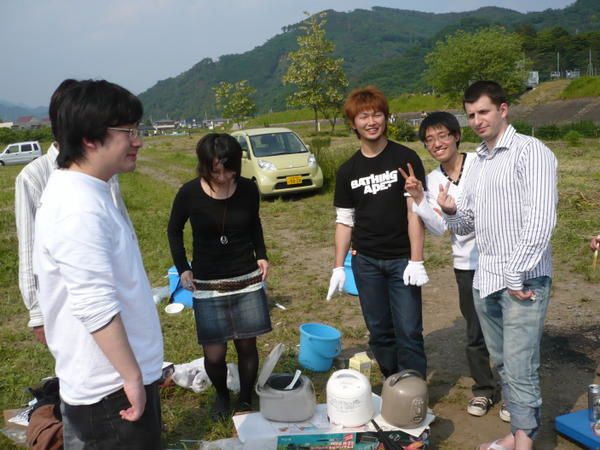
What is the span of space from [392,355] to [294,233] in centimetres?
529

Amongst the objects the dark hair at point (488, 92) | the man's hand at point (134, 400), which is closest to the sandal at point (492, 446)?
the dark hair at point (488, 92)

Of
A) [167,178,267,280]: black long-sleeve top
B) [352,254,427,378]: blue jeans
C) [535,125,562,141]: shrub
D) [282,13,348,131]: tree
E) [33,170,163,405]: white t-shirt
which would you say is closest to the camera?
[33,170,163,405]: white t-shirt

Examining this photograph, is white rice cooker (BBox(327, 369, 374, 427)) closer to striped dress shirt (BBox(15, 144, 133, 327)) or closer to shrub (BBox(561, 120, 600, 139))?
striped dress shirt (BBox(15, 144, 133, 327))

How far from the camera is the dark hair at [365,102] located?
3.10 meters

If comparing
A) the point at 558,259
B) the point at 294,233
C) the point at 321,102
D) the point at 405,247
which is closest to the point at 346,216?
the point at 405,247

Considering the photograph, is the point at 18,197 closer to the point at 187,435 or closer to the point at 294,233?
the point at 187,435

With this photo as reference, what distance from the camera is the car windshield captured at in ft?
38.1

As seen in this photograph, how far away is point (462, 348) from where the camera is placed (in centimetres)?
426

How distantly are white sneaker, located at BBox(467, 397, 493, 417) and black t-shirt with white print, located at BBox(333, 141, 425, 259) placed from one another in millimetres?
1022

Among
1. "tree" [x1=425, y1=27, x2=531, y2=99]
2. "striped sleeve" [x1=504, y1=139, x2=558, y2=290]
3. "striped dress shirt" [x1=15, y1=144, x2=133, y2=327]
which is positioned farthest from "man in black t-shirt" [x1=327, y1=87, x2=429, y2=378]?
"tree" [x1=425, y1=27, x2=531, y2=99]

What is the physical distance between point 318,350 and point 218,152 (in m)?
1.76

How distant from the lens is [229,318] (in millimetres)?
3172

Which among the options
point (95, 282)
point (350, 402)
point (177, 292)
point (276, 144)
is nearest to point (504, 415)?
point (350, 402)

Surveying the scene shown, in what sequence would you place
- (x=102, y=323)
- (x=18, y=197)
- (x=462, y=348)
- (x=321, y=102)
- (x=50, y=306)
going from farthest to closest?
1. (x=321, y=102)
2. (x=462, y=348)
3. (x=18, y=197)
4. (x=50, y=306)
5. (x=102, y=323)
